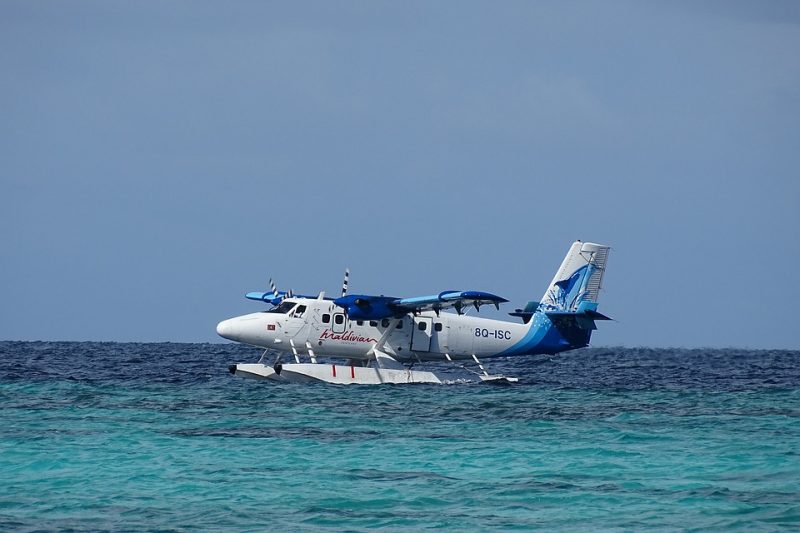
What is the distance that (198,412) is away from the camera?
23984 millimetres

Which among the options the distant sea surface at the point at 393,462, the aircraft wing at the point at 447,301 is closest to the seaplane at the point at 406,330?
the aircraft wing at the point at 447,301

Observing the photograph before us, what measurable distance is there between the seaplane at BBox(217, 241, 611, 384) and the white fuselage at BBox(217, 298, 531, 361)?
32mm

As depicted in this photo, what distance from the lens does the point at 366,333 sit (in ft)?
110

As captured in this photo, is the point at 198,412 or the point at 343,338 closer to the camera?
the point at 198,412

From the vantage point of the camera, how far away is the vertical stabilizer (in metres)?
36.6

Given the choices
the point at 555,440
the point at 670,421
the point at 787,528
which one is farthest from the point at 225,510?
the point at 670,421

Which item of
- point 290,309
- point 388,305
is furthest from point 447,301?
point 290,309

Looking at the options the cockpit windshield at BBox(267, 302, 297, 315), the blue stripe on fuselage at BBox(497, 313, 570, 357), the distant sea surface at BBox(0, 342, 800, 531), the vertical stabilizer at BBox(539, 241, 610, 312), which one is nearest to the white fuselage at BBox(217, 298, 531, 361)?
the cockpit windshield at BBox(267, 302, 297, 315)

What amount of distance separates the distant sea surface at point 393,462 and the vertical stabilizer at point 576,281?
7.96 metres

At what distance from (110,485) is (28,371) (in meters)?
27.7

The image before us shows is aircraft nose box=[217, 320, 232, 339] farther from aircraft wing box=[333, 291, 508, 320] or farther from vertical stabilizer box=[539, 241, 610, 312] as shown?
vertical stabilizer box=[539, 241, 610, 312]

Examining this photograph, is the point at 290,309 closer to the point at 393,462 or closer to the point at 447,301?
the point at 447,301

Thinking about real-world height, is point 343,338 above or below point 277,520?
above

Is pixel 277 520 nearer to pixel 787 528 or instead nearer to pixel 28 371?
pixel 787 528
